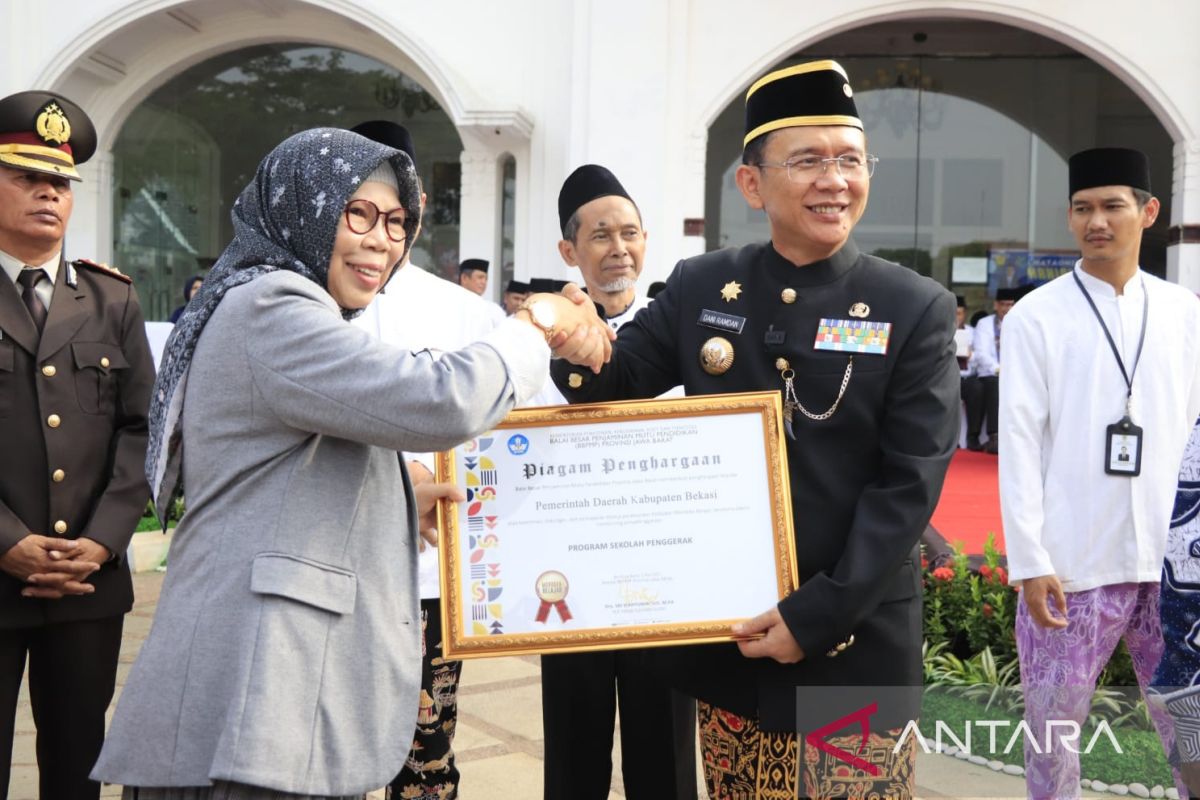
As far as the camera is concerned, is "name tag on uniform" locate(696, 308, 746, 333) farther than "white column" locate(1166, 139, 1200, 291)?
No

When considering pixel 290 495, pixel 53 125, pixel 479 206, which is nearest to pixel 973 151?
pixel 479 206

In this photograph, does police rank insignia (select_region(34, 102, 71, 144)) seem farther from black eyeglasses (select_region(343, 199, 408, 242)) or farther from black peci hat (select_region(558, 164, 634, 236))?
black eyeglasses (select_region(343, 199, 408, 242))

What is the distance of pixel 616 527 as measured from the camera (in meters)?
2.34

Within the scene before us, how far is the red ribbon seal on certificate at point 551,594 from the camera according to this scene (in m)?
2.33

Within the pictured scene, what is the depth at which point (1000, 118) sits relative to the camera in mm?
15445

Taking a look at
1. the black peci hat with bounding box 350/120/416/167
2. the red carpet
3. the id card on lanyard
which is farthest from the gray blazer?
the red carpet

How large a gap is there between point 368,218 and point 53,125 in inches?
72.7

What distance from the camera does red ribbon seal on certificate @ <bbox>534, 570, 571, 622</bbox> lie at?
2.33 metres

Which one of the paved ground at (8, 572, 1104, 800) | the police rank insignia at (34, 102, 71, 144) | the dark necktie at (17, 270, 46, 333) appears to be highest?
the police rank insignia at (34, 102, 71, 144)

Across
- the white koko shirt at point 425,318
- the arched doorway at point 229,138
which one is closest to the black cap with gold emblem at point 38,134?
the white koko shirt at point 425,318

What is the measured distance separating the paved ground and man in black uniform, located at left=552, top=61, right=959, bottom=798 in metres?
1.95

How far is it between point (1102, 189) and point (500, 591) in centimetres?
232
